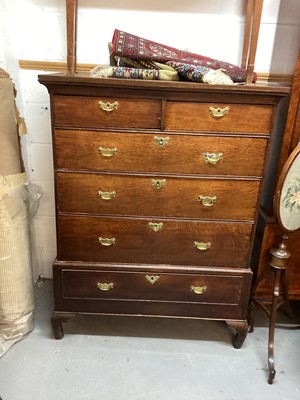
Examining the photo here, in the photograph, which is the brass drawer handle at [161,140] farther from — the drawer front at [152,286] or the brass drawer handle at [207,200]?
the drawer front at [152,286]

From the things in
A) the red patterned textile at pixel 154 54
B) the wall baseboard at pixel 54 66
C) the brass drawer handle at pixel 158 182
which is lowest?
the brass drawer handle at pixel 158 182

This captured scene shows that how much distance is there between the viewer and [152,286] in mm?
1734

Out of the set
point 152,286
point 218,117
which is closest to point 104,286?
point 152,286

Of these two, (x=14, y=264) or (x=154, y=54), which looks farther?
(x=14, y=264)

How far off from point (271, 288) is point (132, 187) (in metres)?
0.92

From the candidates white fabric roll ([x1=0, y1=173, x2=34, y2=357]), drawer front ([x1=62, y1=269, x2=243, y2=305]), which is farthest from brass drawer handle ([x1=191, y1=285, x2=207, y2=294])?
white fabric roll ([x1=0, y1=173, x2=34, y2=357])

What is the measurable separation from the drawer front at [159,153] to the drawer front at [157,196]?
45 millimetres

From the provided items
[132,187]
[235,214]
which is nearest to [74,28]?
[132,187]

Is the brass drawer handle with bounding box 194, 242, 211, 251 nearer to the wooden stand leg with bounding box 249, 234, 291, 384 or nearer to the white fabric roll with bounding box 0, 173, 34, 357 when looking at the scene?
the wooden stand leg with bounding box 249, 234, 291, 384

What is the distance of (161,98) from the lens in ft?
4.73

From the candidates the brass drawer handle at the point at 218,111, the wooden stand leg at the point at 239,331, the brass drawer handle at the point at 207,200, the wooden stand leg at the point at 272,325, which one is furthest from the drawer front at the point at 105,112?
the wooden stand leg at the point at 239,331

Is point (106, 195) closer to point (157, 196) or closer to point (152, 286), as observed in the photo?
point (157, 196)

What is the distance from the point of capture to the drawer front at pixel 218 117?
1.46 metres

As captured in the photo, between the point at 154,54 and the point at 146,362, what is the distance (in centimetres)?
143
